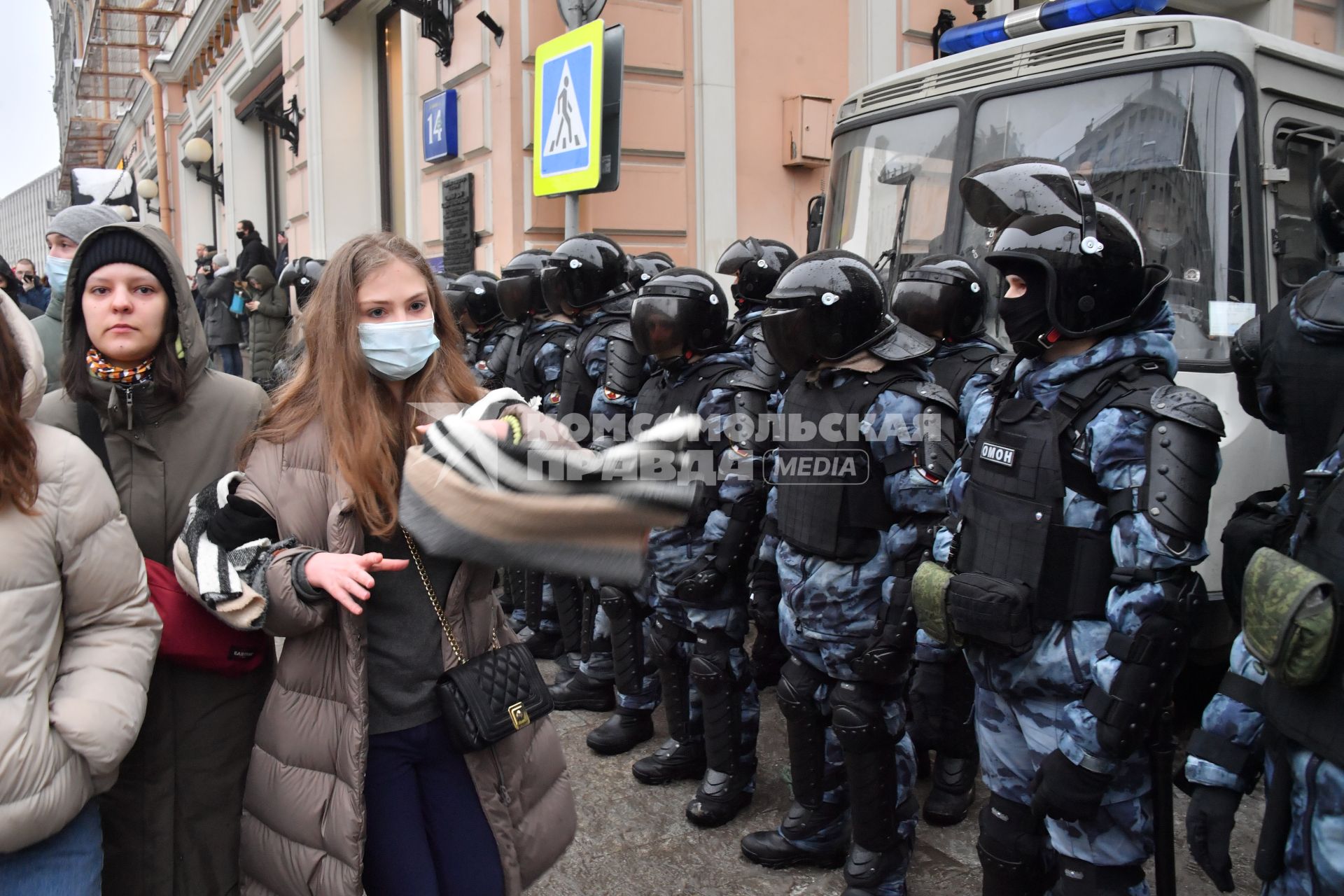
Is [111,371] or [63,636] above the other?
[111,371]

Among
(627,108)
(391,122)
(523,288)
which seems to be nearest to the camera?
(523,288)

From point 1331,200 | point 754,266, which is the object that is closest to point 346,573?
point 1331,200

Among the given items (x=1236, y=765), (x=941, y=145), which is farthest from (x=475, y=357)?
(x=1236, y=765)

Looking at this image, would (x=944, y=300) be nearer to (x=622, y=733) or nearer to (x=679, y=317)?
(x=679, y=317)

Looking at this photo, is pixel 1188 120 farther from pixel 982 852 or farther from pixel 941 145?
pixel 982 852

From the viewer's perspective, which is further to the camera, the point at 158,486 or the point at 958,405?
the point at 958,405

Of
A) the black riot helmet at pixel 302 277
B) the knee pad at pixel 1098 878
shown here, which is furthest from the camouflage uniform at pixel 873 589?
the black riot helmet at pixel 302 277

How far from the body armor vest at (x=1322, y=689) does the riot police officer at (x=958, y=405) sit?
1.05m

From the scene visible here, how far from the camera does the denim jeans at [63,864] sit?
5.85ft

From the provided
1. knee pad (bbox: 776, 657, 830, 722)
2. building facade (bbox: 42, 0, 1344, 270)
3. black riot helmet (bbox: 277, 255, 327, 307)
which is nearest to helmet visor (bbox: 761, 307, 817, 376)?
knee pad (bbox: 776, 657, 830, 722)

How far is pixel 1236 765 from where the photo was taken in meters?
2.08

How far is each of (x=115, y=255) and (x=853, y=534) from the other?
2.15 metres

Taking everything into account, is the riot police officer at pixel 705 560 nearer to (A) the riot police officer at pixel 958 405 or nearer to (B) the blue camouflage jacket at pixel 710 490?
(B) the blue camouflage jacket at pixel 710 490

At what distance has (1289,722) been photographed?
192 centimetres
